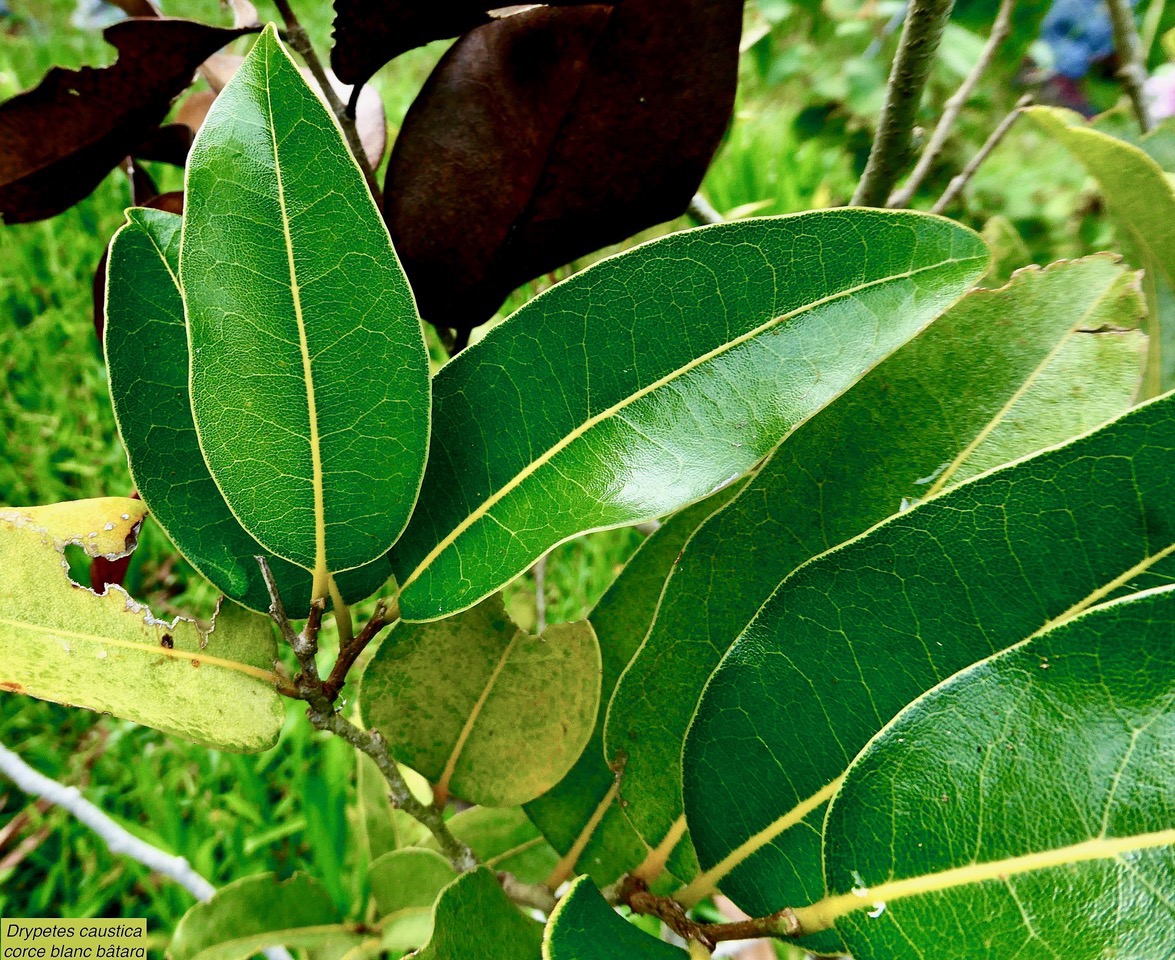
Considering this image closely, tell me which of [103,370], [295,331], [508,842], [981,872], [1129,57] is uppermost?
[1129,57]

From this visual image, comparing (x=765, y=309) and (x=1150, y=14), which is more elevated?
(x=1150, y=14)

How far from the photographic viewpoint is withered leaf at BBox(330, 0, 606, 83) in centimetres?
58

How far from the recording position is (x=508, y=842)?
3.06ft

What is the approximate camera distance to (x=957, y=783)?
17.0 inches

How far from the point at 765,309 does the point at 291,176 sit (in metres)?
0.26

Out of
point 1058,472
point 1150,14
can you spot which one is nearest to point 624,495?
point 1058,472

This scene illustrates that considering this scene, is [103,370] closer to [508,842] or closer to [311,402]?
[508,842]

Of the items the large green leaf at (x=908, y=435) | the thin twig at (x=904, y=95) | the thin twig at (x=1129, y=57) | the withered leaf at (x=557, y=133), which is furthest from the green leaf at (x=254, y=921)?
the thin twig at (x=1129, y=57)

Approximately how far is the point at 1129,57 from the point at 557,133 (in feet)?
2.67

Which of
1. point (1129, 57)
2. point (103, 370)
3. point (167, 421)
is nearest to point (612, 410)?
point (167, 421)

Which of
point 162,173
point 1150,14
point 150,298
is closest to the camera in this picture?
point 150,298

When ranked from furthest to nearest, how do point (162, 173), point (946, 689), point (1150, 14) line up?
1. point (162, 173)
2. point (1150, 14)
3. point (946, 689)

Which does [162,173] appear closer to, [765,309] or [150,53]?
[150,53]

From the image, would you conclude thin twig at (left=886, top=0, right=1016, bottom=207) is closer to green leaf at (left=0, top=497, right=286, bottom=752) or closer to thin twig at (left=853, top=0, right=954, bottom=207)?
thin twig at (left=853, top=0, right=954, bottom=207)
